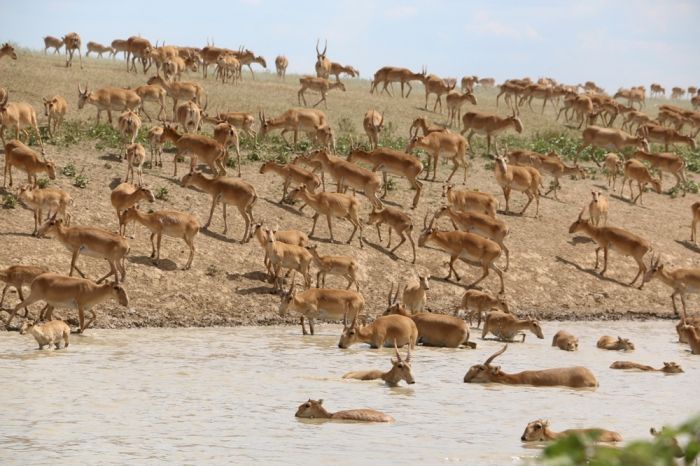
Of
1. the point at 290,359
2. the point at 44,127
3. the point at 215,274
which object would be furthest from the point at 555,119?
the point at 290,359

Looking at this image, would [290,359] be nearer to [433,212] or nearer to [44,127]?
[433,212]

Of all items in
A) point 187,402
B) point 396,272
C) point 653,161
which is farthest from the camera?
point 653,161

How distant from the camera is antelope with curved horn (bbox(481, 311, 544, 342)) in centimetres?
1728

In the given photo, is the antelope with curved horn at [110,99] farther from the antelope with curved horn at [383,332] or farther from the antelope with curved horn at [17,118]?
the antelope with curved horn at [383,332]

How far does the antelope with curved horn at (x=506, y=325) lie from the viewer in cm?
1728

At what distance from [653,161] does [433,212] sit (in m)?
9.32

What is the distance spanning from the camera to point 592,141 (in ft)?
108

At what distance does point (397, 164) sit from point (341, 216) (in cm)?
351

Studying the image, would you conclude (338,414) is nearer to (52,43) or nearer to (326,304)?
(326,304)

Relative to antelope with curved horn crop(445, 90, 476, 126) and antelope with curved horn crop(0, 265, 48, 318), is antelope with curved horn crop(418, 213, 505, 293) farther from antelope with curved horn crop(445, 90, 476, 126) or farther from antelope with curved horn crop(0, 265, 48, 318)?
antelope with curved horn crop(445, 90, 476, 126)

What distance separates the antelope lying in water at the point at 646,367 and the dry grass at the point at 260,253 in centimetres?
470

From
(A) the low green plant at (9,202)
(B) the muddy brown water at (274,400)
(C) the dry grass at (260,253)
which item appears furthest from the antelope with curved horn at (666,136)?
(A) the low green plant at (9,202)

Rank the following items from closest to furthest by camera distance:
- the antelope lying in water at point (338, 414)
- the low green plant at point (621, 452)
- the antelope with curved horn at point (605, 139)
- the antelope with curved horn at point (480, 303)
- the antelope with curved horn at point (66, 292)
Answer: the low green plant at point (621, 452) < the antelope lying in water at point (338, 414) < the antelope with curved horn at point (66, 292) < the antelope with curved horn at point (480, 303) < the antelope with curved horn at point (605, 139)

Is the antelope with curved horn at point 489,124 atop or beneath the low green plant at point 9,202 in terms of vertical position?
atop
